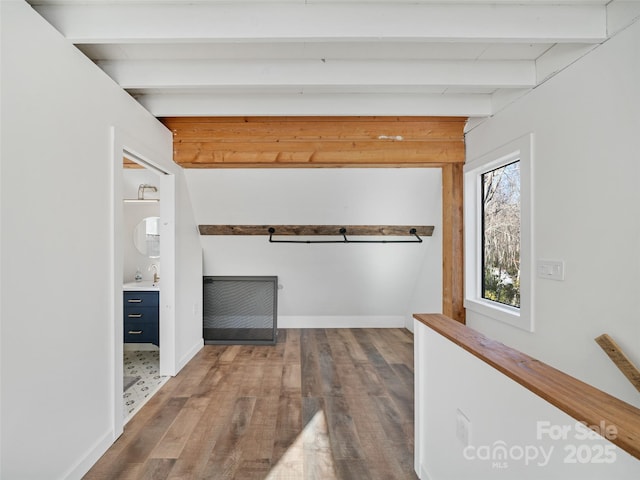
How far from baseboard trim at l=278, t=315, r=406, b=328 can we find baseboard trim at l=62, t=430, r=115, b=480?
284 cm

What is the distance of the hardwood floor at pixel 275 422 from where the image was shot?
1810 millimetres

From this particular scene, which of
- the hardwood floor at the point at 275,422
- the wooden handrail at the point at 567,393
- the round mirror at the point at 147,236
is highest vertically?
the round mirror at the point at 147,236

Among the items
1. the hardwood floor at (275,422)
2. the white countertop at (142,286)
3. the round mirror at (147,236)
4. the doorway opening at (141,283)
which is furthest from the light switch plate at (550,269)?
the round mirror at (147,236)

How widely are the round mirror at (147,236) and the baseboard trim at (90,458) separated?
8.25 feet

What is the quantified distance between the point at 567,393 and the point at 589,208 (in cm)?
128

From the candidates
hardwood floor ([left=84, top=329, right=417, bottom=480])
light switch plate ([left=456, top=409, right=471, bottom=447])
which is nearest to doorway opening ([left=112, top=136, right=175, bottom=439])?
hardwood floor ([left=84, top=329, right=417, bottom=480])

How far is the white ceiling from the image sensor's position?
1.60 meters

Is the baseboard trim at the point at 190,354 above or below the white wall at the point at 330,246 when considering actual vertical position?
below

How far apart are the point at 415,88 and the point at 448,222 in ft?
4.34

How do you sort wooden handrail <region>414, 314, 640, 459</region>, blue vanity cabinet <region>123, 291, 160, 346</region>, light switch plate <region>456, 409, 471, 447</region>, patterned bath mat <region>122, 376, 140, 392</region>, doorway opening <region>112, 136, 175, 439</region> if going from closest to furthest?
1. wooden handrail <region>414, 314, 640, 459</region>
2. light switch plate <region>456, 409, 471, 447</region>
3. doorway opening <region>112, 136, 175, 439</region>
4. patterned bath mat <region>122, 376, 140, 392</region>
5. blue vanity cabinet <region>123, 291, 160, 346</region>

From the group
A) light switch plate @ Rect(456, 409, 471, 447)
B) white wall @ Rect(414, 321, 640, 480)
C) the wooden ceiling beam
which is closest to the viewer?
white wall @ Rect(414, 321, 640, 480)

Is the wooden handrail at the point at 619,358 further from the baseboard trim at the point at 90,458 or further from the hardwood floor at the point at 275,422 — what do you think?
the baseboard trim at the point at 90,458

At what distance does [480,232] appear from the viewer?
120 inches

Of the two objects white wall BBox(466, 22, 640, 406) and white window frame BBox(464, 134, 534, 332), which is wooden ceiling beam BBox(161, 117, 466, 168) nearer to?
white window frame BBox(464, 134, 534, 332)
